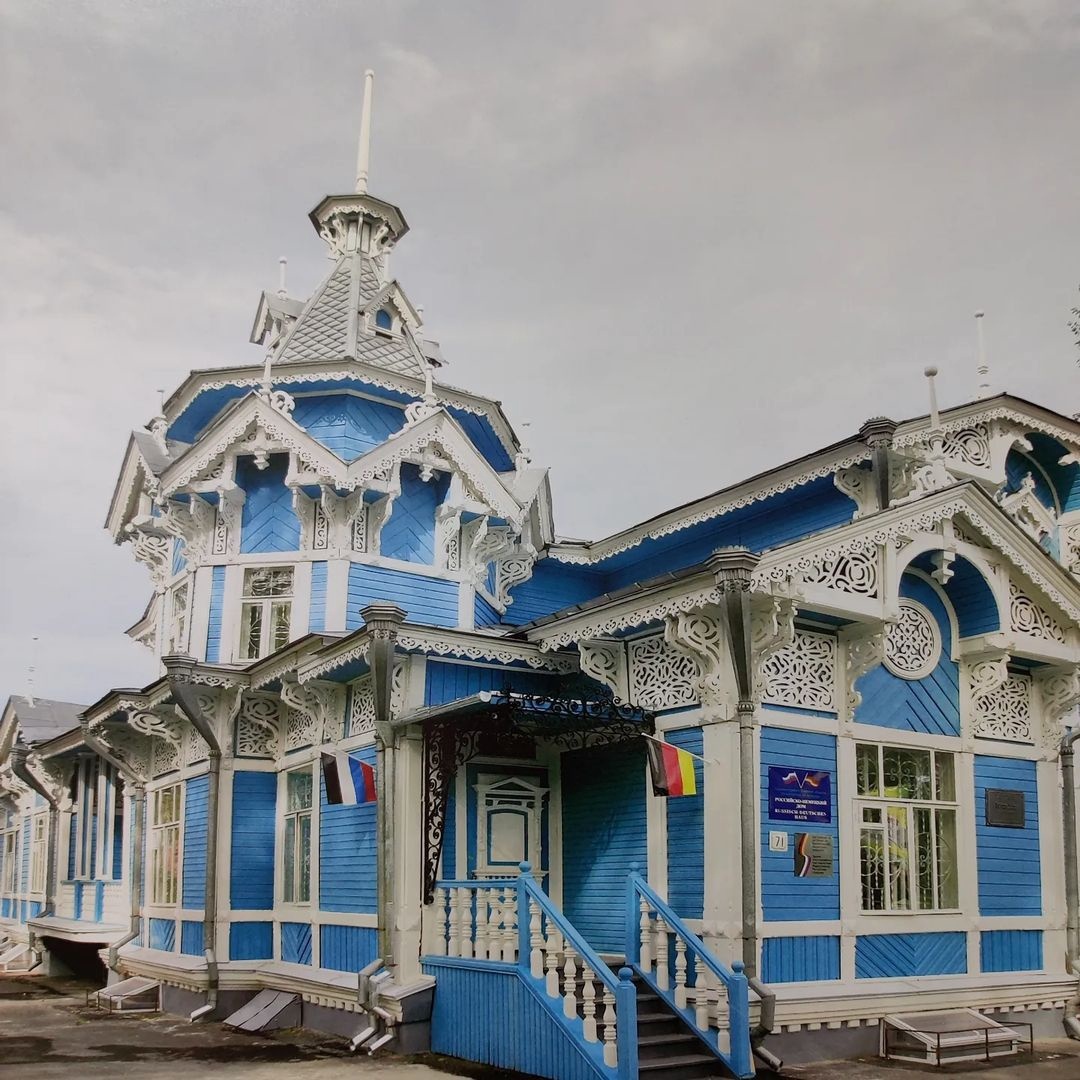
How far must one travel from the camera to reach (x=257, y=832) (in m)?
15.6

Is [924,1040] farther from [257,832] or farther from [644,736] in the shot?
[257,832]

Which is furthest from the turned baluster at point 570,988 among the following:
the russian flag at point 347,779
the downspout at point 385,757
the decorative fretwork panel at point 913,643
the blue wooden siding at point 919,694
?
the decorative fretwork panel at point 913,643

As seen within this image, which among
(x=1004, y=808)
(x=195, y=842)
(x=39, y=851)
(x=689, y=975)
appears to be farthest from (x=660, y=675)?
(x=39, y=851)

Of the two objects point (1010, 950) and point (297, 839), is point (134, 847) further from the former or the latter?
point (1010, 950)

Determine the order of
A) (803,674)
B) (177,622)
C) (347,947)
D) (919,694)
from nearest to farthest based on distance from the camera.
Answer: (803,674) < (919,694) < (347,947) < (177,622)

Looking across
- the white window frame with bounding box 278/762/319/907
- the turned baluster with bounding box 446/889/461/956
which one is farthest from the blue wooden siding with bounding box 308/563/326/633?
the turned baluster with bounding box 446/889/461/956

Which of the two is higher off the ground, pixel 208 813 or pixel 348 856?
pixel 208 813

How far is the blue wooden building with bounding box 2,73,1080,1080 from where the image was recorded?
10.9 metres

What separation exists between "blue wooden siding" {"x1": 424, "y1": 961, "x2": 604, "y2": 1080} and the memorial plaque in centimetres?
535

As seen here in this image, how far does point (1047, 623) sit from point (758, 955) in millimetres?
5448

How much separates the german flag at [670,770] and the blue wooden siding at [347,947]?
358cm

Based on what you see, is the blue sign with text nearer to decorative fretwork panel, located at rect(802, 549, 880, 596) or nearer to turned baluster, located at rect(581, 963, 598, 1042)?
decorative fretwork panel, located at rect(802, 549, 880, 596)

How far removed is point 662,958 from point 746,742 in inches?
79.9

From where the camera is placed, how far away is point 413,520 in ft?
54.7
